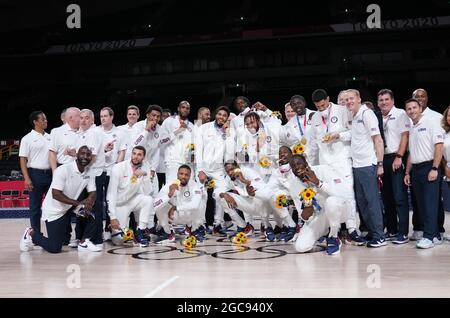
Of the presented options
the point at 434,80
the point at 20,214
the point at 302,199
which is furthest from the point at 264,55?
the point at 302,199

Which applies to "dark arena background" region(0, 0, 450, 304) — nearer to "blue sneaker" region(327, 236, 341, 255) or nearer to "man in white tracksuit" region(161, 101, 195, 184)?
"man in white tracksuit" region(161, 101, 195, 184)

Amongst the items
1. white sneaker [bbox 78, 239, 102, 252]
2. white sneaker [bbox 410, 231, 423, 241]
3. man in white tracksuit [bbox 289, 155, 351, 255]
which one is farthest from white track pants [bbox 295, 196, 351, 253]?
white sneaker [bbox 78, 239, 102, 252]

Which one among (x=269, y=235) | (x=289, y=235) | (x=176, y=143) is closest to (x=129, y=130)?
(x=176, y=143)

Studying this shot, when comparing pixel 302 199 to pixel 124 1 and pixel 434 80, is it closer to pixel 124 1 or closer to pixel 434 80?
pixel 434 80

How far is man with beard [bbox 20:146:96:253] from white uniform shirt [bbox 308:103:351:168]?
246 cm

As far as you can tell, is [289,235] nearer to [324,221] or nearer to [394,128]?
[324,221]

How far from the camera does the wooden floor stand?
357 centimetres

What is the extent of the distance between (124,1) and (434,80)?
1222 cm

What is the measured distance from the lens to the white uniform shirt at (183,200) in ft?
19.6

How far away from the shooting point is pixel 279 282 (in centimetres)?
383

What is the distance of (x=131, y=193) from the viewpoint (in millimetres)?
6023

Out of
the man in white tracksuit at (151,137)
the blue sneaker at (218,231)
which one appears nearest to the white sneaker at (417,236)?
the blue sneaker at (218,231)

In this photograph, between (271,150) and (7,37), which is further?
(7,37)

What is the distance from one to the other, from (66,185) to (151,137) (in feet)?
4.80
